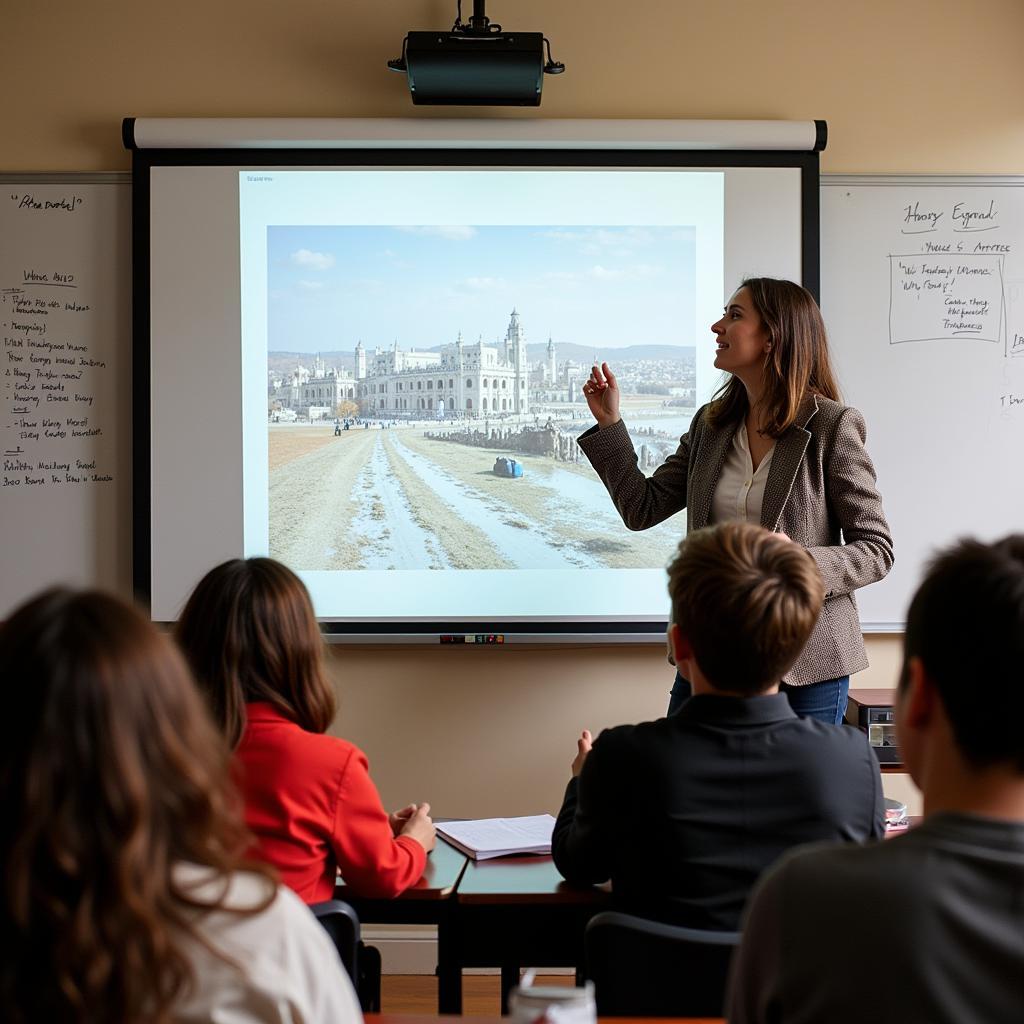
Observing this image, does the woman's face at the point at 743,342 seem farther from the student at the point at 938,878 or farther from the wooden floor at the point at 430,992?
the wooden floor at the point at 430,992

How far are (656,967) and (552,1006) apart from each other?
42 centimetres

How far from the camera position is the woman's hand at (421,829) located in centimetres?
191

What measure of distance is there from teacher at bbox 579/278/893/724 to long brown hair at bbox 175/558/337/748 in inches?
40.0

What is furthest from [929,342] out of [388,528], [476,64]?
[388,528]

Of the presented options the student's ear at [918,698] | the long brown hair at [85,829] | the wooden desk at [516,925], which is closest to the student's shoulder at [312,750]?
the wooden desk at [516,925]

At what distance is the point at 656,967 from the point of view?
1.30 meters

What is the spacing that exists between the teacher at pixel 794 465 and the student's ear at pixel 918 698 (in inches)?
54.5

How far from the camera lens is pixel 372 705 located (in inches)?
131

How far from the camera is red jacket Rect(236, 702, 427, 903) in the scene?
5.22 ft

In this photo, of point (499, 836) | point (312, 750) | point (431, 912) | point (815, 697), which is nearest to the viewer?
point (312, 750)

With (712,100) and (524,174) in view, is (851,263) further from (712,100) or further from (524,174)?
(524,174)

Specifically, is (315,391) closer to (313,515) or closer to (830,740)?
(313,515)

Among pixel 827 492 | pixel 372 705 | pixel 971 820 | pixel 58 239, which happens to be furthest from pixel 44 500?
pixel 971 820

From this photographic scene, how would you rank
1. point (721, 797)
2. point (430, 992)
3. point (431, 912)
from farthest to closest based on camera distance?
1. point (430, 992)
2. point (431, 912)
3. point (721, 797)
